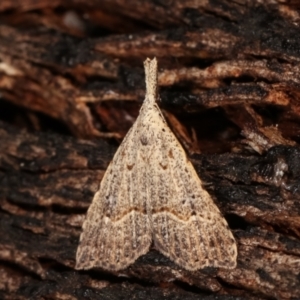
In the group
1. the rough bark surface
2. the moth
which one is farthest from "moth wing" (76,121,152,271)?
the rough bark surface

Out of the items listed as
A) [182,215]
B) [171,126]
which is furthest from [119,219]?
[171,126]

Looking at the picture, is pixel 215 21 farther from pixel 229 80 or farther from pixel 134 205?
pixel 134 205

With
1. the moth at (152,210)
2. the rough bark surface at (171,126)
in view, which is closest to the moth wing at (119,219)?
the moth at (152,210)

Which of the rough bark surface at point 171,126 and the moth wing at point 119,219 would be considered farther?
the moth wing at point 119,219

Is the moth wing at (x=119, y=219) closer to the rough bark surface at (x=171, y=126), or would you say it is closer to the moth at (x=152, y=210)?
the moth at (x=152, y=210)

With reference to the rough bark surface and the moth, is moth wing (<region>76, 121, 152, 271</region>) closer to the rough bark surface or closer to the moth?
the moth

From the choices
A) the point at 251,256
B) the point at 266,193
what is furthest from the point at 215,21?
the point at 251,256
